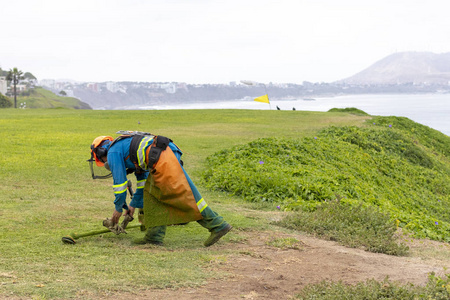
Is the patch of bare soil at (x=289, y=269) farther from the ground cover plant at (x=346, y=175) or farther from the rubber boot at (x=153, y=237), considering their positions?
the ground cover plant at (x=346, y=175)

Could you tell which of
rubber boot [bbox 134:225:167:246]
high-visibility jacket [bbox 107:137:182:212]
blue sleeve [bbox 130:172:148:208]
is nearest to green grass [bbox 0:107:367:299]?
rubber boot [bbox 134:225:167:246]

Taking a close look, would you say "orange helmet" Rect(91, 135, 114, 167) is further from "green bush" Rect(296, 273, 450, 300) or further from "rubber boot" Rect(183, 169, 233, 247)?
"green bush" Rect(296, 273, 450, 300)

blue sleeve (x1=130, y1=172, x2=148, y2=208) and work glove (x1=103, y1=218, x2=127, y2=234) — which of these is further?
blue sleeve (x1=130, y1=172, x2=148, y2=208)

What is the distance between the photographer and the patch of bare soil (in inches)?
218

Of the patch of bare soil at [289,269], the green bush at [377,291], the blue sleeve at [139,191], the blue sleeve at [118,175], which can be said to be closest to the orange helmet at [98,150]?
the blue sleeve at [118,175]

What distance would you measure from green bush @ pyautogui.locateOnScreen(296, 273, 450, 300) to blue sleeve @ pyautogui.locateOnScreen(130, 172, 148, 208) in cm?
309

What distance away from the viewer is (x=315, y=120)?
113 ft

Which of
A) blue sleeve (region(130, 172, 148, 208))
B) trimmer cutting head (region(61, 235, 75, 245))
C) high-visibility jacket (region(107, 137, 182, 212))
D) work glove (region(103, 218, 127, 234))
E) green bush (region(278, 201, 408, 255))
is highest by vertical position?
high-visibility jacket (region(107, 137, 182, 212))

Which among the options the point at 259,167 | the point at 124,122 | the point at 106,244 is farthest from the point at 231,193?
the point at 124,122

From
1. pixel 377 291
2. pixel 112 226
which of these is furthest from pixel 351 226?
pixel 112 226

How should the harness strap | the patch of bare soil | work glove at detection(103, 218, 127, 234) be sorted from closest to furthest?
the patch of bare soil < the harness strap < work glove at detection(103, 218, 127, 234)

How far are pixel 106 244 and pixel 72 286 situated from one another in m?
1.96

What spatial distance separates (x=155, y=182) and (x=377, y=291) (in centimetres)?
320

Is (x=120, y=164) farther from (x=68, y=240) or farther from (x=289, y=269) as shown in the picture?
(x=289, y=269)
